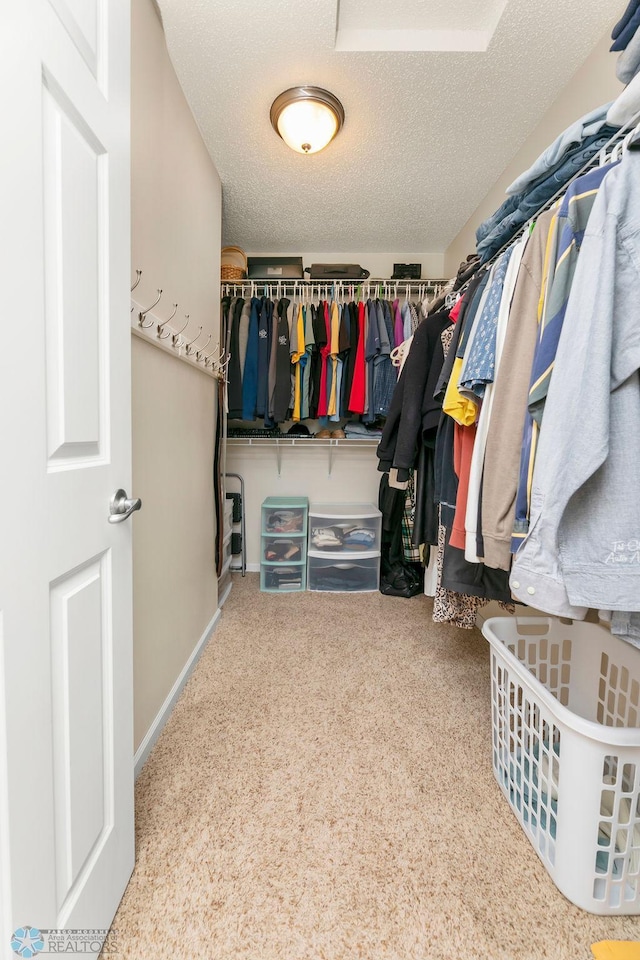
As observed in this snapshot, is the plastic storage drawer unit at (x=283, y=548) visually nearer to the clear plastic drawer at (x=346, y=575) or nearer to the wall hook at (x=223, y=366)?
the clear plastic drawer at (x=346, y=575)

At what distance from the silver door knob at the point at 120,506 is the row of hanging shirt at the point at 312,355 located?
1827mm

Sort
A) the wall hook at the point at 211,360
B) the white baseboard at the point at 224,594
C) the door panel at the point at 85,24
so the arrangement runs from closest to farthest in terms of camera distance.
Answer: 1. the door panel at the point at 85,24
2. the wall hook at the point at 211,360
3. the white baseboard at the point at 224,594

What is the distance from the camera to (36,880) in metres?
0.57

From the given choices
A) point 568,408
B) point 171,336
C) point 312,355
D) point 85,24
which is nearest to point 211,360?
point 171,336

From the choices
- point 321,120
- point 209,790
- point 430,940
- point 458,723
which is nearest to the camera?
point 430,940

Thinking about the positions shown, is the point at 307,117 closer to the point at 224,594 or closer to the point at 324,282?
the point at 324,282

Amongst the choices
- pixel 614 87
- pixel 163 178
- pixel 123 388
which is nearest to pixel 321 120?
pixel 163 178

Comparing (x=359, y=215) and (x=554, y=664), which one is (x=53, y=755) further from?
(x=359, y=215)

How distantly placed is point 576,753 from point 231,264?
119 inches

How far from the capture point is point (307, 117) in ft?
5.59

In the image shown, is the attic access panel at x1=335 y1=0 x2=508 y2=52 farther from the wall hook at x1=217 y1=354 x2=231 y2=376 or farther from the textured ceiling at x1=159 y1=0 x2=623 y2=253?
the wall hook at x1=217 y1=354 x2=231 y2=376

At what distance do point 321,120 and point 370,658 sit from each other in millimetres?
2441

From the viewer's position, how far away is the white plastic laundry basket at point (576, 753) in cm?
85

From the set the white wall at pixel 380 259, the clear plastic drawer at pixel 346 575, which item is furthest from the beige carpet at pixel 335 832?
the white wall at pixel 380 259
